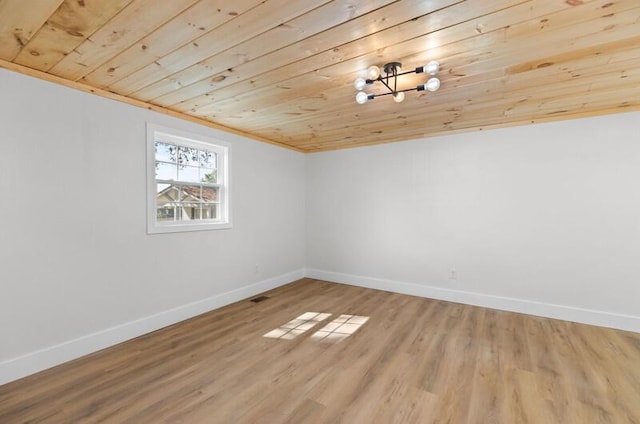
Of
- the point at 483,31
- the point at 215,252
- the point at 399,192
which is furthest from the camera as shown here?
the point at 399,192

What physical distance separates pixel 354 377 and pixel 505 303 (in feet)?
8.42

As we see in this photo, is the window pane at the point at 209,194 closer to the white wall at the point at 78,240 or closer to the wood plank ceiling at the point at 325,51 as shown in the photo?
the white wall at the point at 78,240

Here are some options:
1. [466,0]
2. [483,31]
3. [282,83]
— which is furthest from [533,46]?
[282,83]

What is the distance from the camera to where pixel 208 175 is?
12.2 ft

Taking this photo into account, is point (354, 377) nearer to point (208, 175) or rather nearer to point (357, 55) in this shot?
point (357, 55)

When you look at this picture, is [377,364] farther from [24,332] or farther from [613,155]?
[613,155]

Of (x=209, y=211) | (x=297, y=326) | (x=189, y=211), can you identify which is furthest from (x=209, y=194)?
(x=297, y=326)

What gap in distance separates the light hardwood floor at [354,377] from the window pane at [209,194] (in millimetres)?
1495

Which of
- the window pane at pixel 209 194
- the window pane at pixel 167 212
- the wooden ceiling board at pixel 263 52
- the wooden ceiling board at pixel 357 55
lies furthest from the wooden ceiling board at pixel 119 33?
the window pane at pixel 209 194

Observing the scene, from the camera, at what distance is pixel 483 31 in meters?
1.67

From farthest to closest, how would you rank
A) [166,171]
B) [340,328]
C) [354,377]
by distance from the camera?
[166,171] → [340,328] → [354,377]

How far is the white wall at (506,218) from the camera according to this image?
10.3ft

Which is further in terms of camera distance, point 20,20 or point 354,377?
point 354,377

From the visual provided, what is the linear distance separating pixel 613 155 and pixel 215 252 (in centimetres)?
483
